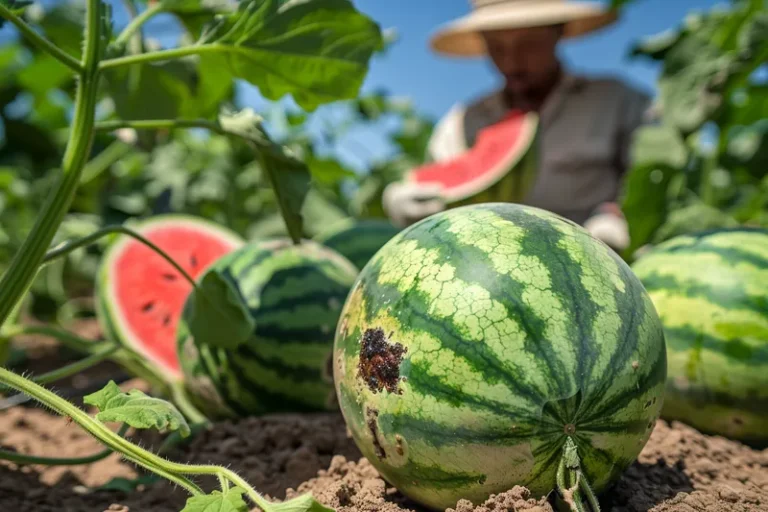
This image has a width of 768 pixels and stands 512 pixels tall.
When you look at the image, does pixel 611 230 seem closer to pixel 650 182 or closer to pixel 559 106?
pixel 650 182

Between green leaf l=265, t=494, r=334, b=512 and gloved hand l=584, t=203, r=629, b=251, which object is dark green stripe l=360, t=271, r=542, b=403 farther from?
gloved hand l=584, t=203, r=629, b=251

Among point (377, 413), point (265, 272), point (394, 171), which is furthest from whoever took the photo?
point (394, 171)

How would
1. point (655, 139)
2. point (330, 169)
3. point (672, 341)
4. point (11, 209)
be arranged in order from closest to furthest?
1. point (672, 341)
2. point (655, 139)
3. point (330, 169)
4. point (11, 209)

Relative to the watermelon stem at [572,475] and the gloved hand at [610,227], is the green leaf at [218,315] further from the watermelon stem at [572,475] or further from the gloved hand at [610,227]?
the gloved hand at [610,227]

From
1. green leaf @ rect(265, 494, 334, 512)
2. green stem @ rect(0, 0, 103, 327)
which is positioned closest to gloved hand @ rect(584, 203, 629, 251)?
green stem @ rect(0, 0, 103, 327)

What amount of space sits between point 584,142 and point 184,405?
3495 mm

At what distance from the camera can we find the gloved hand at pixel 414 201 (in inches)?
186

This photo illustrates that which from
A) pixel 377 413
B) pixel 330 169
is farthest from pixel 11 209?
pixel 377 413

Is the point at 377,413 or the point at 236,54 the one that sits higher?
the point at 236,54

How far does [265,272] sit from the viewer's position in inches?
96.8

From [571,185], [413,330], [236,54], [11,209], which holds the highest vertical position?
[236,54]

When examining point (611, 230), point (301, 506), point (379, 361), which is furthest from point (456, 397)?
point (611, 230)

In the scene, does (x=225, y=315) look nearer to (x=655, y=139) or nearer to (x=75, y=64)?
(x=75, y=64)

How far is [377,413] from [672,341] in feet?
3.18
